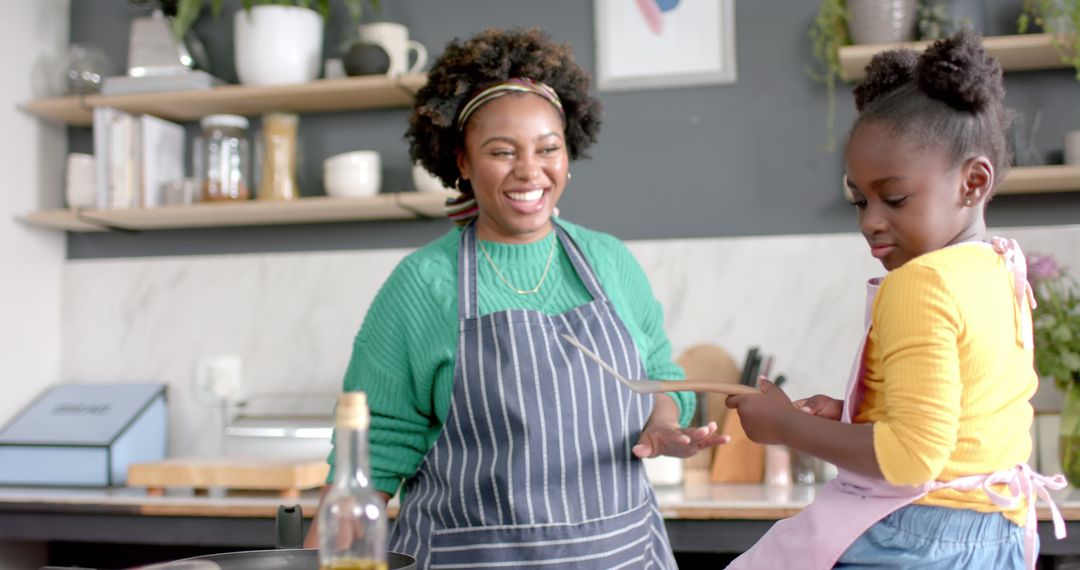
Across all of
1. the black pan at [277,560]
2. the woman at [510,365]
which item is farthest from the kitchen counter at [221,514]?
the black pan at [277,560]

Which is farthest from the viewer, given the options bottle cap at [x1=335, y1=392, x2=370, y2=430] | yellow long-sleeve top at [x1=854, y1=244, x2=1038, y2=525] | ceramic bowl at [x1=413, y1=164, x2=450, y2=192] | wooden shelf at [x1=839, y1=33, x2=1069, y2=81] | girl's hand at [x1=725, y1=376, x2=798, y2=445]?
ceramic bowl at [x1=413, y1=164, x2=450, y2=192]

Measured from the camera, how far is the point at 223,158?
3.15 m

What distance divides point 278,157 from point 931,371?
244 cm

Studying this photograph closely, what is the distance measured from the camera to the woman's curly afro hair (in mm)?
1753

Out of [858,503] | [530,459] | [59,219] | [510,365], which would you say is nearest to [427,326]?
[510,365]

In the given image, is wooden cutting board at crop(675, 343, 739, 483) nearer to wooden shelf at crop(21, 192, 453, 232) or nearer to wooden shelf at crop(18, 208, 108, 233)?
wooden shelf at crop(21, 192, 453, 232)

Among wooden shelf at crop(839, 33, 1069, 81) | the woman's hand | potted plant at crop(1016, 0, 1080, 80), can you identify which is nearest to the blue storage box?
the woman's hand

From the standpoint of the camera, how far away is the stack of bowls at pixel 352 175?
3016mm

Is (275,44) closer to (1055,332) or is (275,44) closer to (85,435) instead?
(85,435)

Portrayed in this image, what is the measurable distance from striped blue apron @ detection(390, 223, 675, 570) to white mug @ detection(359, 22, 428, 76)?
4.98 ft

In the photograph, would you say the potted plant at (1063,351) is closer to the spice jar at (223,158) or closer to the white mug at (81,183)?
the spice jar at (223,158)

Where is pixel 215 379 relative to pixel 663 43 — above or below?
below

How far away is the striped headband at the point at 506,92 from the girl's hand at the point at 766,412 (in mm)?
734

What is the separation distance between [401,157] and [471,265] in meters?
1.58
